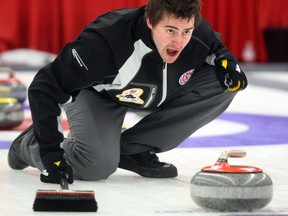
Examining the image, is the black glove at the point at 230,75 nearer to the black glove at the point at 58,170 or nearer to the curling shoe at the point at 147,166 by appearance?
the curling shoe at the point at 147,166

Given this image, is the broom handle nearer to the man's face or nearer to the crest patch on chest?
the man's face

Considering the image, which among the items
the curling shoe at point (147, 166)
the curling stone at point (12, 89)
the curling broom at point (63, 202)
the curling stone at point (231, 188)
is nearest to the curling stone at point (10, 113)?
the curling stone at point (12, 89)

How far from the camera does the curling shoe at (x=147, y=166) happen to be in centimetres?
376

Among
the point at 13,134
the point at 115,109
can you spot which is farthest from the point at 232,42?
the point at 115,109

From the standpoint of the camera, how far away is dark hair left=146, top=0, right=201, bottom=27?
321 cm

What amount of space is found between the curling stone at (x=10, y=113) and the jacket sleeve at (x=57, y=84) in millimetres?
1701

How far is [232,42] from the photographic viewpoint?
11.8m

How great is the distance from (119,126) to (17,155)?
19.4 inches

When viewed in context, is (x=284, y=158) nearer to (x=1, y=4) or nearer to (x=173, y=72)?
(x=173, y=72)

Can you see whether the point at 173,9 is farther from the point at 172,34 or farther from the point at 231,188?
the point at 231,188

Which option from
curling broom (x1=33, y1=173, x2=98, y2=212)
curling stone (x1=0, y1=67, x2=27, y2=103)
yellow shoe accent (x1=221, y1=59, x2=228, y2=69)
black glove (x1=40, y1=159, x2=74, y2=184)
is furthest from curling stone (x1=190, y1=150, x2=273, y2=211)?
curling stone (x1=0, y1=67, x2=27, y2=103)

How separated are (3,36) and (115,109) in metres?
7.49

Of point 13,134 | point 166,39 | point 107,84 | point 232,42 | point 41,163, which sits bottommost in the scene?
point 232,42

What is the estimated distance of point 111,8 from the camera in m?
11.1
